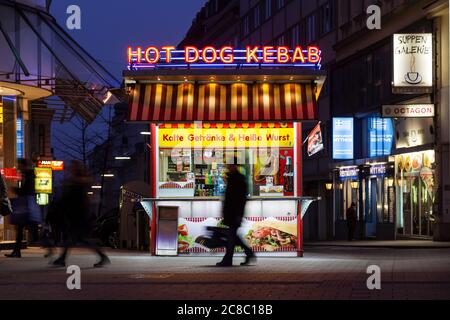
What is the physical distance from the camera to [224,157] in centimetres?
2019

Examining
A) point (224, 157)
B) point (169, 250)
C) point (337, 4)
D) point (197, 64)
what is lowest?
point (169, 250)

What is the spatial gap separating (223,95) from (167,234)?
3.30 metres

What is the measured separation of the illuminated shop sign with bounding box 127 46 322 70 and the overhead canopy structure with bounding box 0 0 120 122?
4.32m

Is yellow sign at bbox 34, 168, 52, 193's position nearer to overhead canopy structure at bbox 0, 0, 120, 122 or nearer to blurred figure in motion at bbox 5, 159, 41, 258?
overhead canopy structure at bbox 0, 0, 120, 122

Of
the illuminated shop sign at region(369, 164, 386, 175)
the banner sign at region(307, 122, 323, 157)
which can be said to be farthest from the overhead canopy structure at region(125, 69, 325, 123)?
the illuminated shop sign at region(369, 164, 386, 175)

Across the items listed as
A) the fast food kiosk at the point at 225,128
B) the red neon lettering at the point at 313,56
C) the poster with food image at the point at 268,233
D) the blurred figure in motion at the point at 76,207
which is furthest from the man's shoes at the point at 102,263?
the red neon lettering at the point at 313,56

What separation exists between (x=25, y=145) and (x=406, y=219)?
16.5 m

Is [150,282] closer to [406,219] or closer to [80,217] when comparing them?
[80,217]

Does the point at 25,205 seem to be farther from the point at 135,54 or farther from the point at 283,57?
the point at 283,57

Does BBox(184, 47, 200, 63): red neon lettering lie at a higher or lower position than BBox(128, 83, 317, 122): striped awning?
higher

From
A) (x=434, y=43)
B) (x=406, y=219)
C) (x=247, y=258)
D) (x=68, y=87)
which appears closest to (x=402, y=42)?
(x=434, y=43)

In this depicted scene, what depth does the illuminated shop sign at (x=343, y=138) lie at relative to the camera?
42.2 meters

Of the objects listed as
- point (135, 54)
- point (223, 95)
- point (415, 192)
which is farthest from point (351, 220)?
point (135, 54)

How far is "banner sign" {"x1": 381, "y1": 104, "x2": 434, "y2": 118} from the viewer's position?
101 feet
